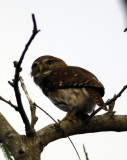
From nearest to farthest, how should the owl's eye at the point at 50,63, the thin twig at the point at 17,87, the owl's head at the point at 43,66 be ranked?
1. the thin twig at the point at 17,87
2. the owl's head at the point at 43,66
3. the owl's eye at the point at 50,63

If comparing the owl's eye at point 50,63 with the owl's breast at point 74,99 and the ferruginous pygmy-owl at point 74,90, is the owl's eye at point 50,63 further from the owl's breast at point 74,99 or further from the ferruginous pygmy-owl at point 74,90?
the owl's breast at point 74,99

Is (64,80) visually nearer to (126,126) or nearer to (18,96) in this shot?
(126,126)

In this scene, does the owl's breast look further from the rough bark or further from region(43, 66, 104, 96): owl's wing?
the rough bark

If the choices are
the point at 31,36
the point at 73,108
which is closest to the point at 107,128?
the point at 73,108

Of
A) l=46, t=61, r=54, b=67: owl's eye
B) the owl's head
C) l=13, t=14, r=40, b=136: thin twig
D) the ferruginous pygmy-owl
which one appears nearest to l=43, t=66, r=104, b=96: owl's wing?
the ferruginous pygmy-owl

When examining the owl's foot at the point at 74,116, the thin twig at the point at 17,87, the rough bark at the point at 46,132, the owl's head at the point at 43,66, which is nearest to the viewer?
the thin twig at the point at 17,87

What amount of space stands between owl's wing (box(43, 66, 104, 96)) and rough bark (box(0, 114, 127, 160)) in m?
0.74

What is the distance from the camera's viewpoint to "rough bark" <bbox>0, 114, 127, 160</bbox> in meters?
2.35

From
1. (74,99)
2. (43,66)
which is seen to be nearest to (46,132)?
(74,99)

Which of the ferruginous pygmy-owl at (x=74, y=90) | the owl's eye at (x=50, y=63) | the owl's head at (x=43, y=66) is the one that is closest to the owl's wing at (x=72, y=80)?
the ferruginous pygmy-owl at (x=74, y=90)

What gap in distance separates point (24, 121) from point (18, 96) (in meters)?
0.31

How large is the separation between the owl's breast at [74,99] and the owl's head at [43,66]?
0.95 metres

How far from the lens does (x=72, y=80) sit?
386 cm

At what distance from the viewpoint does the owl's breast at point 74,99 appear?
3.69 meters
